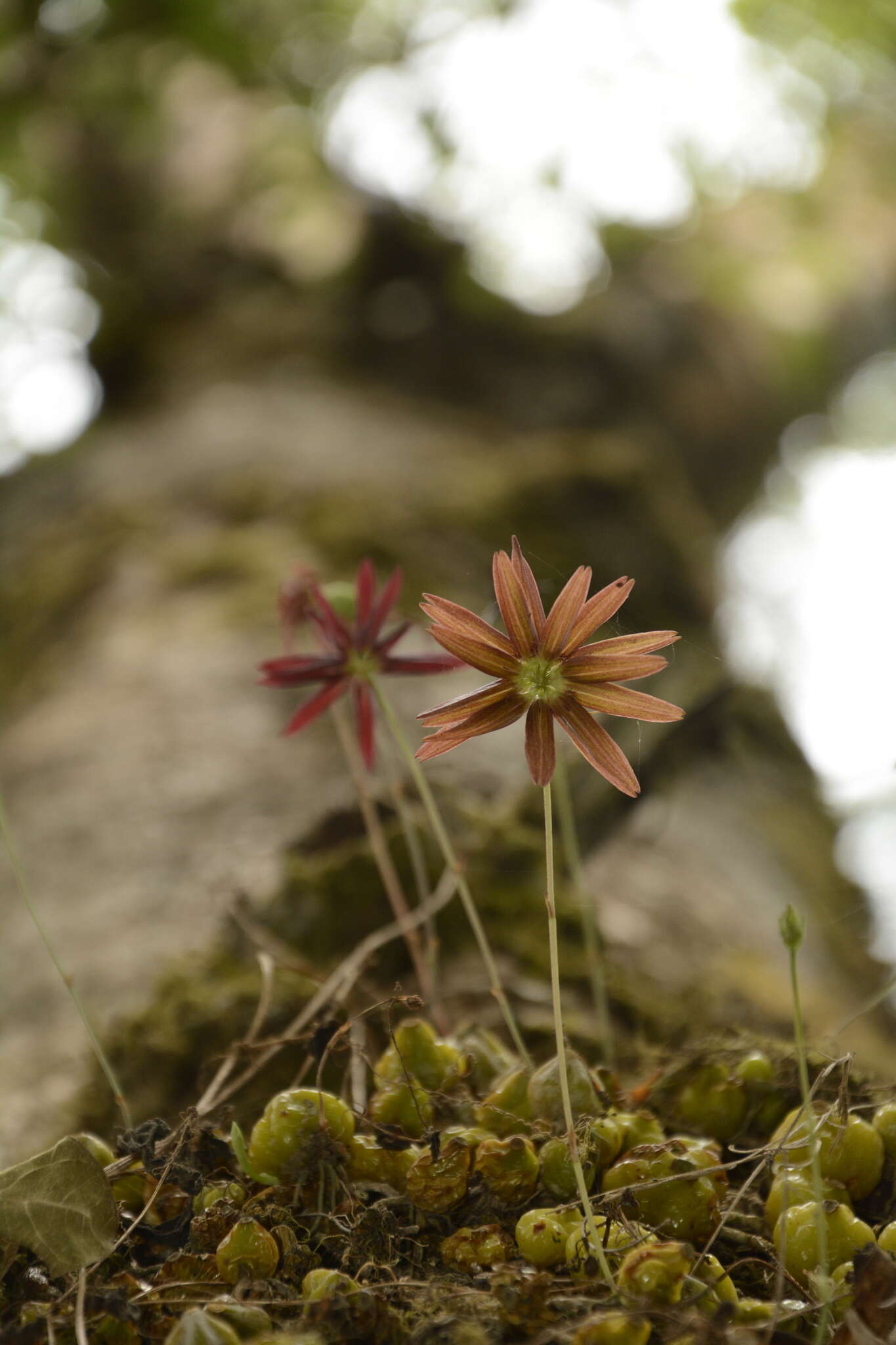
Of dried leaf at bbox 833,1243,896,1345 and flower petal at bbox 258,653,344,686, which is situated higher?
flower petal at bbox 258,653,344,686


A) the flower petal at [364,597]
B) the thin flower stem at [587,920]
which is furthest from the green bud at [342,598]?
the thin flower stem at [587,920]

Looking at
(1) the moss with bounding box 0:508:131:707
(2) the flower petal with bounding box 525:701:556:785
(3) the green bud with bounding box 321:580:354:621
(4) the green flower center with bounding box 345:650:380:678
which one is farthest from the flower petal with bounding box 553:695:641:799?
(1) the moss with bounding box 0:508:131:707

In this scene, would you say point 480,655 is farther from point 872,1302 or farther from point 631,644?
point 872,1302

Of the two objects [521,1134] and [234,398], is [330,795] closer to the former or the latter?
[521,1134]

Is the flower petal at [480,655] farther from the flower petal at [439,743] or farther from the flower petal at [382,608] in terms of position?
the flower petal at [382,608]

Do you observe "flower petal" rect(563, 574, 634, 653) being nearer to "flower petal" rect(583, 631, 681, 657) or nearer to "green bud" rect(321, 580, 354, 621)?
"flower petal" rect(583, 631, 681, 657)

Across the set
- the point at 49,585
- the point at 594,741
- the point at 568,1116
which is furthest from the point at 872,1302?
the point at 49,585

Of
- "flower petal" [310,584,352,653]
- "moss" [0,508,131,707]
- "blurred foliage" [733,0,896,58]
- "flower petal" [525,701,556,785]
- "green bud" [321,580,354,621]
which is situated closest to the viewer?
"flower petal" [525,701,556,785]
